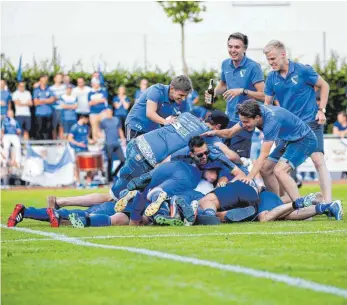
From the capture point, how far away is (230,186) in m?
11.7

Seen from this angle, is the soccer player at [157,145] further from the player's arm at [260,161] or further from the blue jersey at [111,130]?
the blue jersey at [111,130]

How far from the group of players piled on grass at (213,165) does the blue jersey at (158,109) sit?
0.01m

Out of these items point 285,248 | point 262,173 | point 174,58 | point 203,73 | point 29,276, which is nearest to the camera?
point 29,276

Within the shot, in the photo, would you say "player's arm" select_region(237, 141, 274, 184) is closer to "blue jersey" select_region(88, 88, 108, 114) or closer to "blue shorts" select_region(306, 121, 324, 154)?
"blue shorts" select_region(306, 121, 324, 154)

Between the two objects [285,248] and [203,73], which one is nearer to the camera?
[285,248]

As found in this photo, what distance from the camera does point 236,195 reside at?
460 inches

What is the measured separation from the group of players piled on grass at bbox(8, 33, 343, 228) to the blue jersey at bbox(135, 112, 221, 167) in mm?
11

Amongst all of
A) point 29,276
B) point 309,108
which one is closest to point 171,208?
point 309,108

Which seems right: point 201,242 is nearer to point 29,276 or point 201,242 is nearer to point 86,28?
point 29,276

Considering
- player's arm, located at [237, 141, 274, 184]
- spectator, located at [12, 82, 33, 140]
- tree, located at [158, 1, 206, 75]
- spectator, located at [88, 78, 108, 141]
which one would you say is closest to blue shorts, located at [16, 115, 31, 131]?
spectator, located at [12, 82, 33, 140]

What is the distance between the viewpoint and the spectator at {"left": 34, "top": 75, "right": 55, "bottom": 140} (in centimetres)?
2605

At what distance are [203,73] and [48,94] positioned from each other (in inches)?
201

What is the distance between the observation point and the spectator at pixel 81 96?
2603cm

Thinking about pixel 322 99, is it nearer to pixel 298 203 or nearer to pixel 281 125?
pixel 281 125
